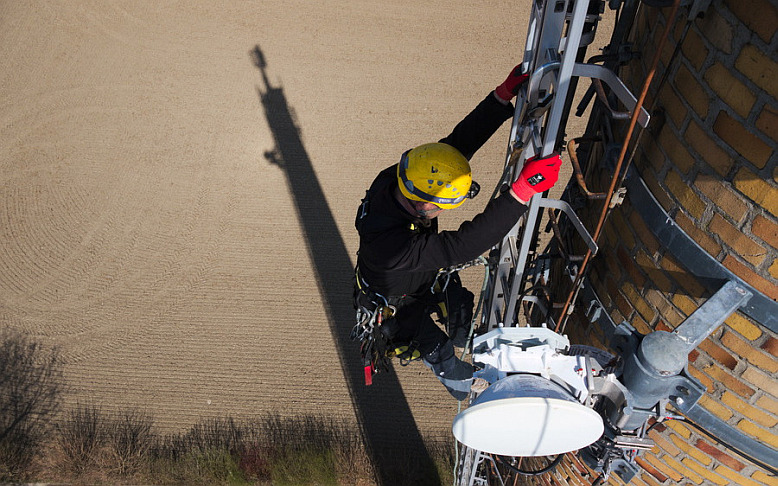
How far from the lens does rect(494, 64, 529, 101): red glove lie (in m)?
3.11

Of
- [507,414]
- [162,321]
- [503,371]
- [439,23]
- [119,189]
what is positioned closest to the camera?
[507,414]

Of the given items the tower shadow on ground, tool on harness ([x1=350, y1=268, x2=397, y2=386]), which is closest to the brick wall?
tool on harness ([x1=350, y1=268, x2=397, y2=386])

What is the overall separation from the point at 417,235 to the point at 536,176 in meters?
0.98

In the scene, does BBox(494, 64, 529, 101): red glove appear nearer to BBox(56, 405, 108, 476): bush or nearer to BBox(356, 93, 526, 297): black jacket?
BBox(356, 93, 526, 297): black jacket

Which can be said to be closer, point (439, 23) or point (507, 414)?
point (507, 414)

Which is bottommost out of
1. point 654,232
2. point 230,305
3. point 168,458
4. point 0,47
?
point 168,458

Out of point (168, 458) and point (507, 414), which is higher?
point (507, 414)

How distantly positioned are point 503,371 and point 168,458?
505cm

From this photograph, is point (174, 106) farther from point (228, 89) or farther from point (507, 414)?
point (507, 414)

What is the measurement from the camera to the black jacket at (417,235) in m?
2.97

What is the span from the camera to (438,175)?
3.14 m

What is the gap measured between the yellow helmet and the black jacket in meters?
0.21

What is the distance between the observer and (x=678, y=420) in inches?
101

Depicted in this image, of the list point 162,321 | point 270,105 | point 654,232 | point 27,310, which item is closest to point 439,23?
point 270,105
